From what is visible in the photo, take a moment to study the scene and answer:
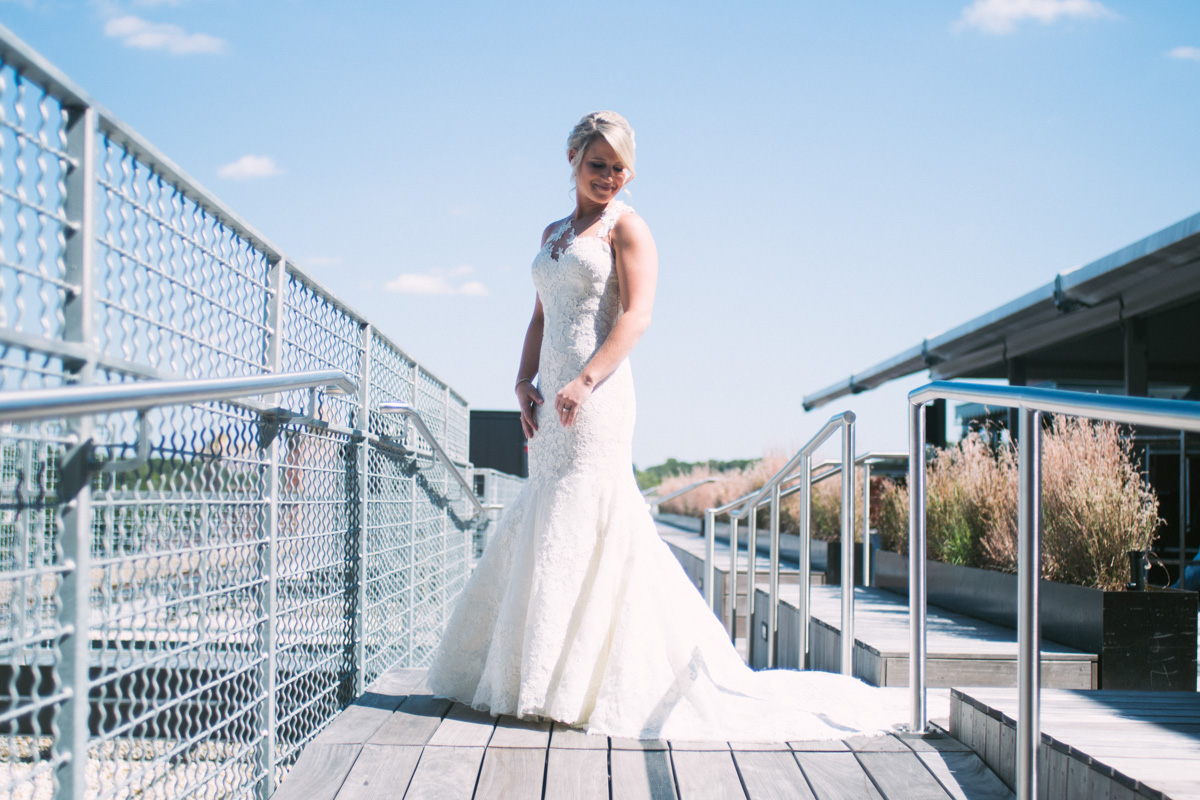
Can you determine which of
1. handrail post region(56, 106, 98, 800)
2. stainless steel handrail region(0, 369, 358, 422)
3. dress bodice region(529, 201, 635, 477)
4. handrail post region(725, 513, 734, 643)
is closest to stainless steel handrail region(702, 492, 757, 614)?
handrail post region(725, 513, 734, 643)

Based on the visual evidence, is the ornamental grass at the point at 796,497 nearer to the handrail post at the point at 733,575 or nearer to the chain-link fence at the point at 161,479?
the handrail post at the point at 733,575

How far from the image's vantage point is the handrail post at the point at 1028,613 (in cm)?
181

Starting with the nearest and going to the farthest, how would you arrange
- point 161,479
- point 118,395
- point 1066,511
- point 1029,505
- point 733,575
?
point 118,395, point 161,479, point 1029,505, point 1066,511, point 733,575

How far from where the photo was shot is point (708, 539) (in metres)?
7.29

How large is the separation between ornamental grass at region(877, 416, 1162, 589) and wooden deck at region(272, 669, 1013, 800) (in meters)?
2.26

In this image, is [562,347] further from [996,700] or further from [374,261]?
[374,261]

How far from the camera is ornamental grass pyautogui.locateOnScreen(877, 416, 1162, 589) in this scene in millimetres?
4145

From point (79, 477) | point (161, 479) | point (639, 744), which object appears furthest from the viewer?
point (639, 744)

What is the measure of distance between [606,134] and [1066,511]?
3157mm

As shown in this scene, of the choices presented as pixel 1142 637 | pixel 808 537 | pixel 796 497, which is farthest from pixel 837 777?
pixel 796 497

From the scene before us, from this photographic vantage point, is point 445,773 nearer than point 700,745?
Yes

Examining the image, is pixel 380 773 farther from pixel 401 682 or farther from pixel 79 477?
pixel 79 477

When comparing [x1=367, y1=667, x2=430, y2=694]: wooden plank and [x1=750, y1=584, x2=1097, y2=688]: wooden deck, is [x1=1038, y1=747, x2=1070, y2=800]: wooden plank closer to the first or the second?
[x1=750, y1=584, x2=1097, y2=688]: wooden deck

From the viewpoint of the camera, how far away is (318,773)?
7.07 ft
